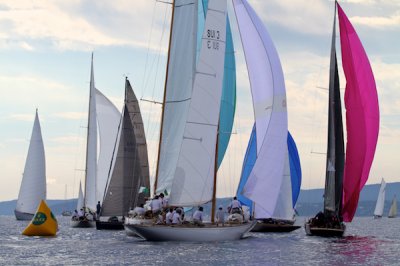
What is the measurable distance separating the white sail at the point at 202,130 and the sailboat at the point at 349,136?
11.0m

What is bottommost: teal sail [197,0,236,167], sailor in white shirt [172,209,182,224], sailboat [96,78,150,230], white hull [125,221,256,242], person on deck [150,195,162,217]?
white hull [125,221,256,242]

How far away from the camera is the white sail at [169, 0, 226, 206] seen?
38.4 meters

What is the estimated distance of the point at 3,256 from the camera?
3678cm

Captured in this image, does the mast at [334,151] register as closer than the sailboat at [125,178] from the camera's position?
Yes

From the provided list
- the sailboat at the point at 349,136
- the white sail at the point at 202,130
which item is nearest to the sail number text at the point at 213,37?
the white sail at the point at 202,130

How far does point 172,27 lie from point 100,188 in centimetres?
2461

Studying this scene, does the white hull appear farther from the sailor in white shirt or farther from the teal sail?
the teal sail

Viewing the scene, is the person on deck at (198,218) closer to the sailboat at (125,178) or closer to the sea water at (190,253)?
the sea water at (190,253)

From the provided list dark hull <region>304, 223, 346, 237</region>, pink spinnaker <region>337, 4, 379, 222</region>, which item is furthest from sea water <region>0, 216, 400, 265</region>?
pink spinnaker <region>337, 4, 379, 222</region>

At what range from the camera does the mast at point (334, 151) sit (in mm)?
47250

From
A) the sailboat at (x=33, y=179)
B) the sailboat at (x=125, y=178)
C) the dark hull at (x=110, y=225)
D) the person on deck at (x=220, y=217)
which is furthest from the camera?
the sailboat at (x=33, y=179)

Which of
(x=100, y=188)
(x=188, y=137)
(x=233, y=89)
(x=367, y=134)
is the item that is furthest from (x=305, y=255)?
(x=100, y=188)

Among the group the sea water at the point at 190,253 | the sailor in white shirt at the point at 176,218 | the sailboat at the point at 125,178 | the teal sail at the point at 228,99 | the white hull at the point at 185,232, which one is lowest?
the sea water at the point at 190,253

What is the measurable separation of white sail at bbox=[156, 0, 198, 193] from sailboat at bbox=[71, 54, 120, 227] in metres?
21.4
